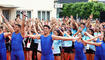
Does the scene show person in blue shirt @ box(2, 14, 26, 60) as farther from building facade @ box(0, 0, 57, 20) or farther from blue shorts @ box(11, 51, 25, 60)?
building facade @ box(0, 0, 57, 20)

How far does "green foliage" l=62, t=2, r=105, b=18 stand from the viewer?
4213cm

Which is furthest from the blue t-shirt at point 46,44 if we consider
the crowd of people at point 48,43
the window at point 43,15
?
the window at point 43,15

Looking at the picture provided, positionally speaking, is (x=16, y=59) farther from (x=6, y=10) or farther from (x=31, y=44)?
(x=6, y=10)

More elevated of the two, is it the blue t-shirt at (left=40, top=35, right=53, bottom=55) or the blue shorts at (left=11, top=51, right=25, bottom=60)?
the blue t-shirt at (left=40, top=35, right=53, bottom=55)

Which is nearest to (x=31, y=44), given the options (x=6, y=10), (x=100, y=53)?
(x=100, y=53)

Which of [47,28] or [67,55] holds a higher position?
[47,28]

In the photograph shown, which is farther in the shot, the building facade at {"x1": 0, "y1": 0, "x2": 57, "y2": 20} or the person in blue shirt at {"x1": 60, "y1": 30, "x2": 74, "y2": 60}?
the building facade at {"x1": 0, "y1": 0, "x2": 57, "y2": 20}

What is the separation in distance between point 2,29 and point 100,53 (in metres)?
3.97

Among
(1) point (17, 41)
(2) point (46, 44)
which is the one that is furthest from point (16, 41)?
(2) point (46, 44)

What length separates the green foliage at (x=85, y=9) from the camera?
42131mm

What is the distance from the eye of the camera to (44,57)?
9086 millimetres

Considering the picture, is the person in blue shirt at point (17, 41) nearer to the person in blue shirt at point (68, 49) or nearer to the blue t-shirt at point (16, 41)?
the blue t-shirt at point (16, 41)

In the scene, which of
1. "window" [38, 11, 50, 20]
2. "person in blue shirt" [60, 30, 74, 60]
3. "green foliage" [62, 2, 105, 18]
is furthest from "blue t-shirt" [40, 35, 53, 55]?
"green foliage" [62, 2, 105, 18]

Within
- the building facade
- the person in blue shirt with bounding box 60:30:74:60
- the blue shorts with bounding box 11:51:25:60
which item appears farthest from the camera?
the building facade
